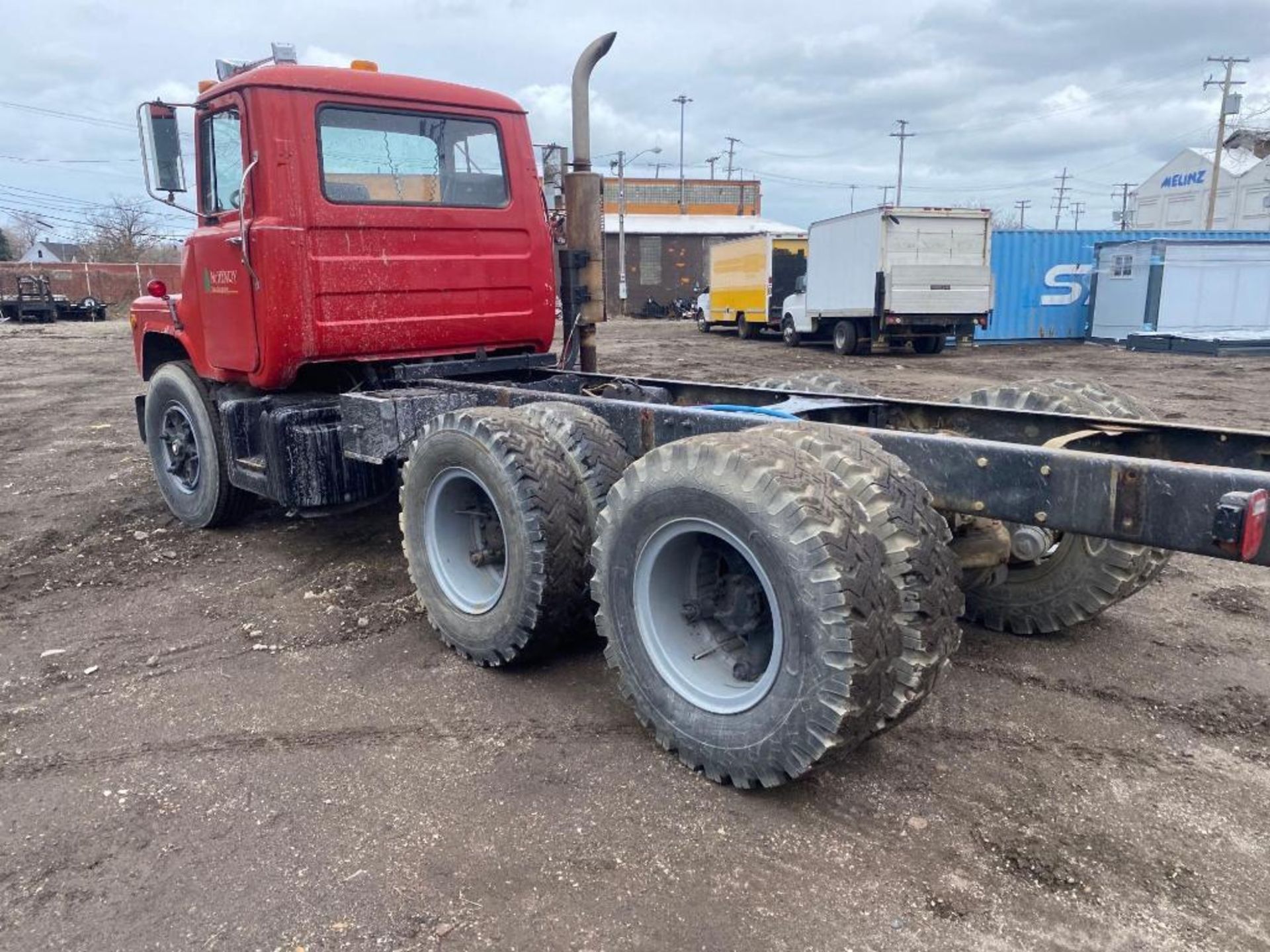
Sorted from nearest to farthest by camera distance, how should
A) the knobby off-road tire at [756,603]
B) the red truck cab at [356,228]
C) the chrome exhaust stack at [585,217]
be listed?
1. the knobby off-road tire at [756,603]
2. the red truck cab at [356,228]
3. the chrome exhaust stack at [585,217]

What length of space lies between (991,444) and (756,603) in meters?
0.97

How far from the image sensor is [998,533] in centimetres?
380

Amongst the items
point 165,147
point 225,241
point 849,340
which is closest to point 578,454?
point 225,241

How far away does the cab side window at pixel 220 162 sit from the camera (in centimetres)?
533

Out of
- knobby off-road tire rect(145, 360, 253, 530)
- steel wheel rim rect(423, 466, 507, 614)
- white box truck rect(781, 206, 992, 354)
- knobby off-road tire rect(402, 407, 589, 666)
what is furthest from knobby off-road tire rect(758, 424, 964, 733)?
white box truck rect(781, 206, 992, 354)

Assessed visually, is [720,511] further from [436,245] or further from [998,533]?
[436,245]

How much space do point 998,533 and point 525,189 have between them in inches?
145

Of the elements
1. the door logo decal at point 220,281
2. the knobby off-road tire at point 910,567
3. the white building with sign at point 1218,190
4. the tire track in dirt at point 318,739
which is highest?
the white building with sign at point 1218,190

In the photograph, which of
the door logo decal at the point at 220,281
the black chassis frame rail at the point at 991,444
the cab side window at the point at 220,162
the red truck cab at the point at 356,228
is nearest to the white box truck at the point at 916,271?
the red truck cab at the point at 356,228

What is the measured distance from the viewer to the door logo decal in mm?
5434

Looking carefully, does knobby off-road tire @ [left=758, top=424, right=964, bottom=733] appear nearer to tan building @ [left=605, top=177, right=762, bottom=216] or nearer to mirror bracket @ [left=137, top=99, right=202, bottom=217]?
mirror bracket @ [left=137, top=99, right=202, bottom=217]

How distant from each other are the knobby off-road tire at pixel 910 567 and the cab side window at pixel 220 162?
13.1 ft

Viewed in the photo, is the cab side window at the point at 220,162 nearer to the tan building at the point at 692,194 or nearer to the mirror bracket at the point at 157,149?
the mirror bracket at the point at 157,149

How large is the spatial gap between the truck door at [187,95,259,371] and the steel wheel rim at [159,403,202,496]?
87 centimetres
